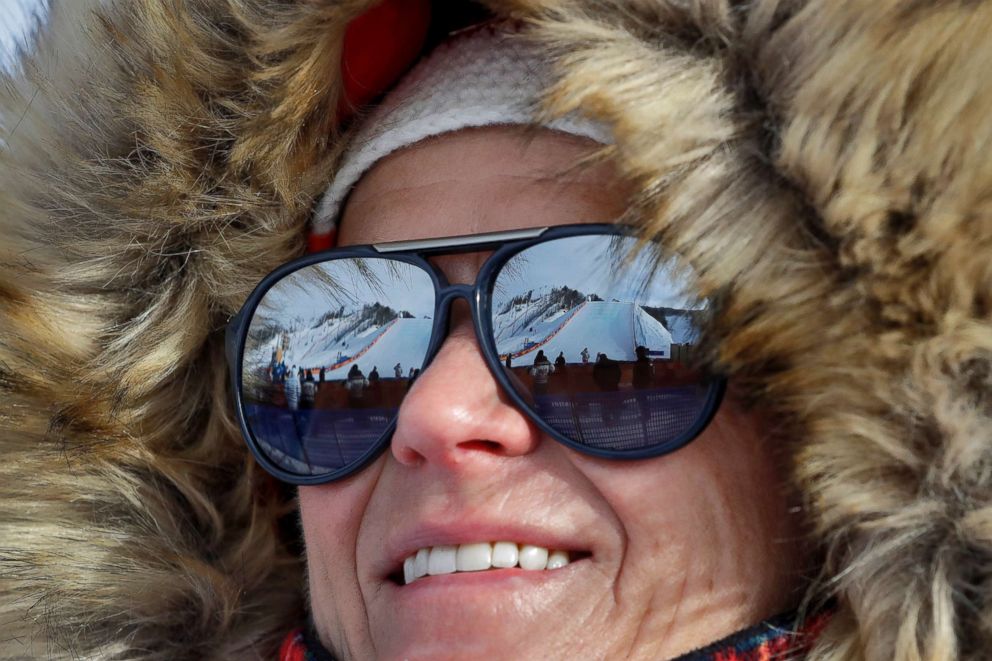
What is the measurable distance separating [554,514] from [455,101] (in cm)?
61

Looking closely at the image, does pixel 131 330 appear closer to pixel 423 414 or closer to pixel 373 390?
pixel 373 390

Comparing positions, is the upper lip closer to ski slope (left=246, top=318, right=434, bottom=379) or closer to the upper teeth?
the upper teeth

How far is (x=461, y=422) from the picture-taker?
1.21m

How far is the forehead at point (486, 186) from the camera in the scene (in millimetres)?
1222

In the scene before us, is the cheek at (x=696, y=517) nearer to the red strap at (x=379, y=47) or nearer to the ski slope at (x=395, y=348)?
the ski slope at (x=395, y=348)

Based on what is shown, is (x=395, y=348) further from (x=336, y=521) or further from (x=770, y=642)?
(x=770, y=642)

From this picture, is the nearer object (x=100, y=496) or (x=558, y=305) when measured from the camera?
(x=558, y=305)

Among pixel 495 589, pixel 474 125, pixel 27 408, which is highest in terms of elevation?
pixel 474 125

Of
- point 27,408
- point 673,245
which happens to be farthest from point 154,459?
point 673,245

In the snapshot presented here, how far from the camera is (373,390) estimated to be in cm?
137

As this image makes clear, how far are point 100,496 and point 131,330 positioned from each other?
31cm

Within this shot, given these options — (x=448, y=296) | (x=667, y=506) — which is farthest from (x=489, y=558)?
(x=448, y=296)

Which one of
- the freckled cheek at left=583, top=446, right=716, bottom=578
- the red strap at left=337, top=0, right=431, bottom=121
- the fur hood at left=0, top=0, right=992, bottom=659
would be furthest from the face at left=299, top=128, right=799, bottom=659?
the red strap at left=337, top=0, right=431, bottom=121

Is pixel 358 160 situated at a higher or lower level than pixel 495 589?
higher
